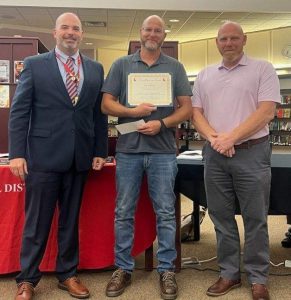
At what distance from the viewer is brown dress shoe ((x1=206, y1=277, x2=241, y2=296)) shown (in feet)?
8.14

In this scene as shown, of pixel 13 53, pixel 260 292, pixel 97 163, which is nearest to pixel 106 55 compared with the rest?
pixel 13 53

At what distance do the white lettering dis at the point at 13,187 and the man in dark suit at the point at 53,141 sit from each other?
0.28 m

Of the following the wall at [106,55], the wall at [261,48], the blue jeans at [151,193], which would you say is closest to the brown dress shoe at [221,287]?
the blue jeans at [151,193]

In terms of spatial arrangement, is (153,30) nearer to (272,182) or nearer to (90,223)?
(272,182)

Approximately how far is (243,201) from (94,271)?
124 cm

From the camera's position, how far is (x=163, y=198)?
96.4 inches

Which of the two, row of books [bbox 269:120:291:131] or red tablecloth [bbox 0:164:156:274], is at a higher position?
row of books [bbox 269:120:291:131]

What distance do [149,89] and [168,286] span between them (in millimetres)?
1231

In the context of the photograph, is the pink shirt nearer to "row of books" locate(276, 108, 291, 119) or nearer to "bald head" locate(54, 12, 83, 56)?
"bald head" locate(54, 12, 83, 56)

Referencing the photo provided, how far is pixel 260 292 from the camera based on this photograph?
2.38m

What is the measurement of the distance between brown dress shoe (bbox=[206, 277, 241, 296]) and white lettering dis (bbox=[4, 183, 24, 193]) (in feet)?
4.60

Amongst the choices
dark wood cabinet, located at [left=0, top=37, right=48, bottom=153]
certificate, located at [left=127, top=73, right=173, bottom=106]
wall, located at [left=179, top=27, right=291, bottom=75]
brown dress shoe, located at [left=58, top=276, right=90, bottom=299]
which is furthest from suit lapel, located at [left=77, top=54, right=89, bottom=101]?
wall, located at [left=179, top=27, right=291, bottom=75]

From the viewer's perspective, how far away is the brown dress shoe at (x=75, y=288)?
2.41 metres


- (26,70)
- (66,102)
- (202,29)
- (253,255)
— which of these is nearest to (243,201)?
(253,255)
